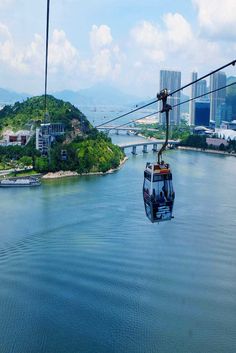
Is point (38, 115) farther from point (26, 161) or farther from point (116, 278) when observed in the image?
point (116, 278)

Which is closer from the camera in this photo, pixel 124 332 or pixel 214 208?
pixel 124 332

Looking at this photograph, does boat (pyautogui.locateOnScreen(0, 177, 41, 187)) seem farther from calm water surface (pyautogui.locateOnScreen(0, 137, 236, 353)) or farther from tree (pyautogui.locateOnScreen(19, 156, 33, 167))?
calm water surface (pyautogui.locateOnScreen(0, 137, 236, 353))

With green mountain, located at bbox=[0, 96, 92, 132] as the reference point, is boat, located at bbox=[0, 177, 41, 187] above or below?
below

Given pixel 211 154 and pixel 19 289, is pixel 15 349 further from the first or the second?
pixel 211 154

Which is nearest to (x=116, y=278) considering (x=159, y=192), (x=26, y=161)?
(x=159, y=192)

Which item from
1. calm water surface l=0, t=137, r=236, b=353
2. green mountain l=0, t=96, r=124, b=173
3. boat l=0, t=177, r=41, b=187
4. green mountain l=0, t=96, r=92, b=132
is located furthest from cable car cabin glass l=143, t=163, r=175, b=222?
green mountain l=0, t=96, r=92, b=132

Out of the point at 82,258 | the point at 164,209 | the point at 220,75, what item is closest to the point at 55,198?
the point at 82,258
